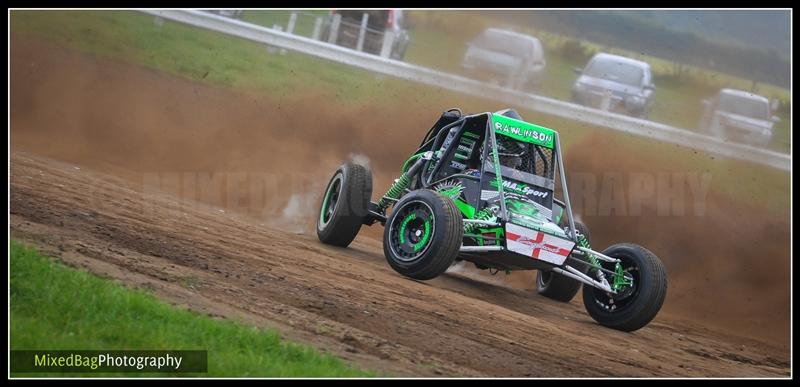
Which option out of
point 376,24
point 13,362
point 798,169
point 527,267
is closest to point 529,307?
point 527,267

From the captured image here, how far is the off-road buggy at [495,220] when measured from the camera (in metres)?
9.03

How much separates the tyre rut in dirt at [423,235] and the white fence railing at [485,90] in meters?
9.86

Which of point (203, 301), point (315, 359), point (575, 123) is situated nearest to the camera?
point (315, 359)

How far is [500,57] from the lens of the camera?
19.1m

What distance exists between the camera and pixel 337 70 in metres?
20.4

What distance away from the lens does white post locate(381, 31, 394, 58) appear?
20906 millimetres

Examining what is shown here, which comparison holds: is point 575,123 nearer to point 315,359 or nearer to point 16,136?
point 16,136

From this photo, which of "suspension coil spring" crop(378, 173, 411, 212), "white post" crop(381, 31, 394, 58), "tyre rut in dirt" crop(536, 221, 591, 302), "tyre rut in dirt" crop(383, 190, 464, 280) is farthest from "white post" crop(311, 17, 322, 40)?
"tyre rut in dirt" crop(383, 190, 464, 280)

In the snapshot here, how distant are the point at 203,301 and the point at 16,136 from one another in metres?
9.63

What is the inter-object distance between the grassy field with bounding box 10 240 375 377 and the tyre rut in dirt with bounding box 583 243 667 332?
401cm

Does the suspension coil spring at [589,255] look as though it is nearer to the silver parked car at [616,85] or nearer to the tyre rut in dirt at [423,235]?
the tyre rut in dirt at [423,235]

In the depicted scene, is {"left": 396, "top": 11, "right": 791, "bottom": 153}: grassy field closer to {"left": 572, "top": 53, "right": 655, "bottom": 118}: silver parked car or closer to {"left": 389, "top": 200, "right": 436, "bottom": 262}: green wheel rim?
{"left": 572, "top": 53, "right": 655, "bottom": 118}: silver parked car

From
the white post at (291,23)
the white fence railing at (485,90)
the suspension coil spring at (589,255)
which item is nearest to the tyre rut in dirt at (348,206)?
the suspension coil spring at (589,255)

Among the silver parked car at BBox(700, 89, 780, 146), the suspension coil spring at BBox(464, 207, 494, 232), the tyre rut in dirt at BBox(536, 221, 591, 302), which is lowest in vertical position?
the tyre rut in dirt at BBox(536, 221, 591, 302)
